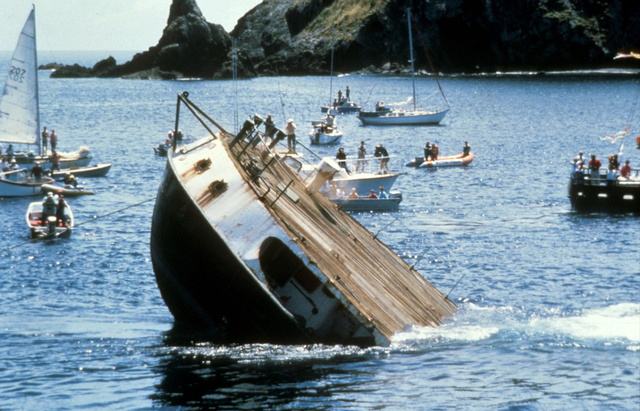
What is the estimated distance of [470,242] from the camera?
47.4 m

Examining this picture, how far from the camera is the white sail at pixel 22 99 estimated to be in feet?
229

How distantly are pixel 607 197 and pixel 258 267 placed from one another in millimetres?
37861

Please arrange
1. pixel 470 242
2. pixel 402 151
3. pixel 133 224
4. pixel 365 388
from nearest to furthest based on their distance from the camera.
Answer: pixel 365 388 → pixel 470 242 → pixel 133 224 → pixel 402 151

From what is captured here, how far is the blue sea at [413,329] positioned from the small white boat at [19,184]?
1891 mm

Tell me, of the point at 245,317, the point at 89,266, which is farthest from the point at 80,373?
the point at 89,266

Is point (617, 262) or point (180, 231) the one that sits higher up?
point (180, 231)

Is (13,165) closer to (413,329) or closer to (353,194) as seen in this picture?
(353,194)

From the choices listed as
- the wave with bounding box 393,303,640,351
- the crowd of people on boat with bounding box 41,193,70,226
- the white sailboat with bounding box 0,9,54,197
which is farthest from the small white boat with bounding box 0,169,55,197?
the wave with bounding box 393,303,640,351

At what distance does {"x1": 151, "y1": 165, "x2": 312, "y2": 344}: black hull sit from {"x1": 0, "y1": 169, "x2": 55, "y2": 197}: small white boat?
36.2 meters

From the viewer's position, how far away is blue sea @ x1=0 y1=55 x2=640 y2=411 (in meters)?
22.3

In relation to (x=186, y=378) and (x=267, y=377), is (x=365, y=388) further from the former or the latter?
(x=186, y=378)

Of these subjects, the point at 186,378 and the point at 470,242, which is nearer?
the point at 186,378

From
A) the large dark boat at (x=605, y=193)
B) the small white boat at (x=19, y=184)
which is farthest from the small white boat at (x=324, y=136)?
the large dark boat at (x=605, y=193)

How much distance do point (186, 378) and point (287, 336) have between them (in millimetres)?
2667
